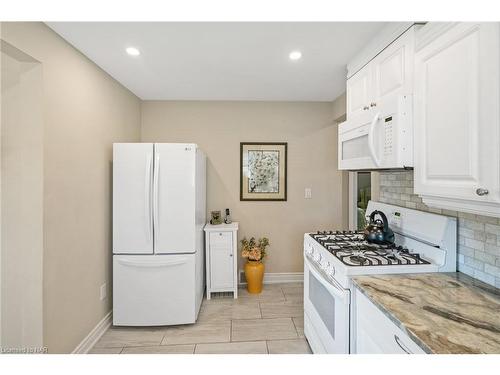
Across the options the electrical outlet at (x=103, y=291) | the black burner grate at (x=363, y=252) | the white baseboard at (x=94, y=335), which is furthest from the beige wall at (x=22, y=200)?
the black burner grate at (x=363, y=252)

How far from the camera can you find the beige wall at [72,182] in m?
1.78

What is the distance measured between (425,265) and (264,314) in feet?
5.71

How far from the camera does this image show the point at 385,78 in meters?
1.72

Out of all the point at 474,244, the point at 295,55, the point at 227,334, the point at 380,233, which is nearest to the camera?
the point at 474,244

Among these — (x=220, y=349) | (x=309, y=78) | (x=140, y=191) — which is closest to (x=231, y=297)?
(x=220, y=349)

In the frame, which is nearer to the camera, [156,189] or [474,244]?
[474,244]

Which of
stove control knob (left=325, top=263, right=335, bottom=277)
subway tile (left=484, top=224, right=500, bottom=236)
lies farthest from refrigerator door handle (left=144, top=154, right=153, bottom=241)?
subway tile (left=484, top=224, right=500, bottom=236)

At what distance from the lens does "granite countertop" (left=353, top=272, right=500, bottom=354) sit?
2.91 feet

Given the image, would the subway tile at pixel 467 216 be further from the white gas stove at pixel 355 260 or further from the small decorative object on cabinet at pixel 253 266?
the small decorative object on cabinet at pixel 253 266

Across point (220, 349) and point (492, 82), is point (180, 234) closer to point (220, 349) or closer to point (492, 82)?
point (220, 349)

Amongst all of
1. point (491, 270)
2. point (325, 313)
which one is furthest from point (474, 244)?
point (325, 313)

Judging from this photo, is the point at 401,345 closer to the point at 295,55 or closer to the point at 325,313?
the point at 325,313

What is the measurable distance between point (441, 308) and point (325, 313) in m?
0.79

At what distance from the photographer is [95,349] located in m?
2.24
